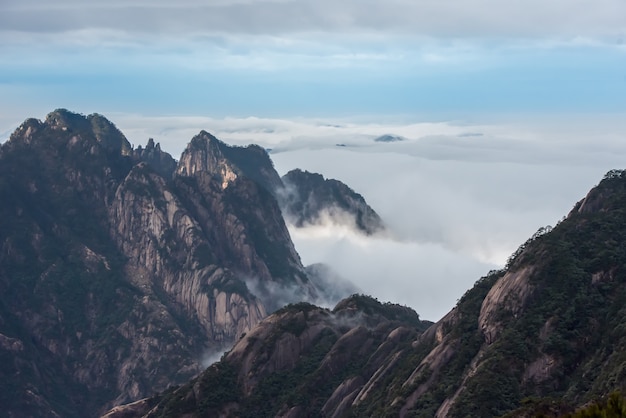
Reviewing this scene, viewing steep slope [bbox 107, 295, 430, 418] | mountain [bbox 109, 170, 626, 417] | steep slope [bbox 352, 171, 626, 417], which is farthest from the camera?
steep slope [bbox 107, 295, 430, 418]

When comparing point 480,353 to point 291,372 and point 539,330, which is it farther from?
point 291,372

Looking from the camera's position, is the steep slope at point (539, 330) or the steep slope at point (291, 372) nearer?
the steep slope at point (539, 330)

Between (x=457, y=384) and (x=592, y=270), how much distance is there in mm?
24879

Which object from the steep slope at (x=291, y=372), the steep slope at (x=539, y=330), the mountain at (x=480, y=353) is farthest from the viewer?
the steep slope at (x=291, y=372)

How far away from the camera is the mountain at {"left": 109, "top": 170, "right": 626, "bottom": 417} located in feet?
452

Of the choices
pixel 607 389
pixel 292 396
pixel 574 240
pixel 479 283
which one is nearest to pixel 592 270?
pixel 574 240

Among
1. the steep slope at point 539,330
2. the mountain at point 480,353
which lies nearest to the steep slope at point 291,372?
the mountain at point 480,353

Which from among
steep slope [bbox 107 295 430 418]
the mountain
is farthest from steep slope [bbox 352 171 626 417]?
steep slope [bbox 107 295 430 418]

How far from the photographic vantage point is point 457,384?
148 meters

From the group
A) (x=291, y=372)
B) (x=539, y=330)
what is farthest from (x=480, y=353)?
(x=291, y=372)

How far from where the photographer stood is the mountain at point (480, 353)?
138 metres

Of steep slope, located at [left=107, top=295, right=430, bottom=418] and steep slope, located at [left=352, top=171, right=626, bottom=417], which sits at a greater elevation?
steep slope, located at [left=352, top=171, right=626, bottom=417]

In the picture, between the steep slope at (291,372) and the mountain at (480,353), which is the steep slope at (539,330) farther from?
the steep slope at (291,372)

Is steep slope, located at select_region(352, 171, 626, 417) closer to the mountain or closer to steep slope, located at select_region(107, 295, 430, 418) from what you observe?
the mountain
